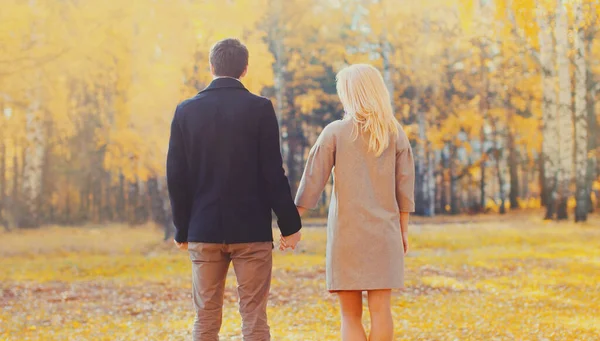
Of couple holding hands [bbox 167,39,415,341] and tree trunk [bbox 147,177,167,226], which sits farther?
tree trunk [bbox 147,177,167,226]

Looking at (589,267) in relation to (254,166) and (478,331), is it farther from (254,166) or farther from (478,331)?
(254,166)

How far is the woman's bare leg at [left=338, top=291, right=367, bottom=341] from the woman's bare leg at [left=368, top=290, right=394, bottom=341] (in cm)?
6

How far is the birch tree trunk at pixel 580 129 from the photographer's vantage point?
11219mm

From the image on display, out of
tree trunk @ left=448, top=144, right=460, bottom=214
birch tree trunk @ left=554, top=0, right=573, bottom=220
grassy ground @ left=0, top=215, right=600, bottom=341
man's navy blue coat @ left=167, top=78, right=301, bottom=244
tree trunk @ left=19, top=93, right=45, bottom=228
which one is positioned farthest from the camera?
tree trunk @ left=448, top=144, right=460, bottom=214

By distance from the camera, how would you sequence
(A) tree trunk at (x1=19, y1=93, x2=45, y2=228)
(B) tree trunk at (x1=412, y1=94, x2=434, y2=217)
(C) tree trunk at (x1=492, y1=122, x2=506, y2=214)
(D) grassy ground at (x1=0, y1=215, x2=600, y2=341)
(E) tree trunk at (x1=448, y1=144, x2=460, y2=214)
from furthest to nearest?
(E) tree trunk at (x1=448, y1=144, x2=460, y2=214)
(B) tree trunk at (x1=412, y1=94, x2=434, y2=217)
(C) tree trunk at (x1=492, y1=122, x2=506, y2=214)
(A) tree trunk at (x1=19, y1=93, x2=45, y2=228)
(D) grassy ground at (x1=0, y1=215, x2=600, y2=341)

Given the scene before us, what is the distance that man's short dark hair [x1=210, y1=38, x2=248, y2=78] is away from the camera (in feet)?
9.96

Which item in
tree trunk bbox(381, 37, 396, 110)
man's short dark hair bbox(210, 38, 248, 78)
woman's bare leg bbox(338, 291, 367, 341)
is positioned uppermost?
tree trunk bbox(381, 37, 396, 110)

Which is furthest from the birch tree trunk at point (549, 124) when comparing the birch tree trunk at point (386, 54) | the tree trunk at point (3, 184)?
the tree trunk at point (3, 184)

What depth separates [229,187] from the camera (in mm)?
2977

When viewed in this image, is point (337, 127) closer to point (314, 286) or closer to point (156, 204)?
point (314, 286)

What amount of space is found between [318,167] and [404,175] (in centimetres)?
32

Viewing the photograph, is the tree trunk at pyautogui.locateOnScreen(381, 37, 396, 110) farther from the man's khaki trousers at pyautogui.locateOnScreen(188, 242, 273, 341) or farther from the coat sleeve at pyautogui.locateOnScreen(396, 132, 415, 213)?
the man's khaki trousers at pyautogui.locateOnScreen(188, 242, 273, 341)

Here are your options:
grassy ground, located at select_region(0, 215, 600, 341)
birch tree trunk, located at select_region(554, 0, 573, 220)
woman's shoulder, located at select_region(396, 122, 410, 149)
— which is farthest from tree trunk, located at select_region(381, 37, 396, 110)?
woman's shoulder, located at select_region(396, 122, 410, 149)

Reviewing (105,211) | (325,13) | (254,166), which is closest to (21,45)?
(105,211)
